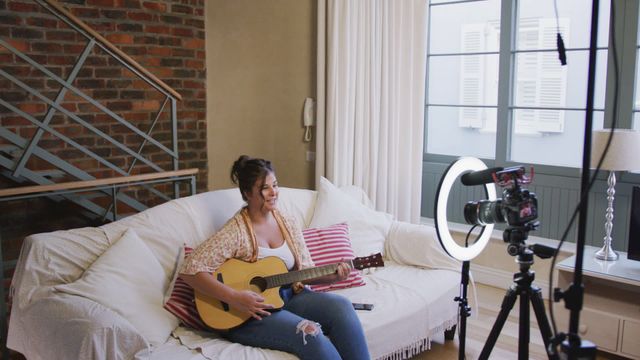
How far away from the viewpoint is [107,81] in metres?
3.78

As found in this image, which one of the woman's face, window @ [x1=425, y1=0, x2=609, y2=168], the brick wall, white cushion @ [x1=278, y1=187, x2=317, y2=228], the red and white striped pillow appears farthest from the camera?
window @ [x1=425, y1=0, x2=609, y2=168]

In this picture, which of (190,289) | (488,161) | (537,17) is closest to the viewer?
(190,289)

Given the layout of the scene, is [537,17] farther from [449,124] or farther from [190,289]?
[190,289]

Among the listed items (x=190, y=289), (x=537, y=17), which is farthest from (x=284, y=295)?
(x=537, y=17)

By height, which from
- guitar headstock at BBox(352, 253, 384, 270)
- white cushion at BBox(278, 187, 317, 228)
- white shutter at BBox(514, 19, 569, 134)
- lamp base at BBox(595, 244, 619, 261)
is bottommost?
lamp base at BBox(595, 244, 619, 261)

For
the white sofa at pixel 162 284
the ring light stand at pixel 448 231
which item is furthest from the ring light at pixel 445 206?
the white sofa at pixel 162 284

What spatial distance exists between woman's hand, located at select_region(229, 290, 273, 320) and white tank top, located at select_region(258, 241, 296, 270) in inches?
8.0

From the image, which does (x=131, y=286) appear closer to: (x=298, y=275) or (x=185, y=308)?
(x=185, y=308)

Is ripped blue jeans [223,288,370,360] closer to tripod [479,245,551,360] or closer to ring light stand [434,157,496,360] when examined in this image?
ring light stand [434,157,496,360]

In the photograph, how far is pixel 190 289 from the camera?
7.92 ft

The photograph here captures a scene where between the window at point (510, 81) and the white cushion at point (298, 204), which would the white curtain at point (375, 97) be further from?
the white cushion at point (298, 204)

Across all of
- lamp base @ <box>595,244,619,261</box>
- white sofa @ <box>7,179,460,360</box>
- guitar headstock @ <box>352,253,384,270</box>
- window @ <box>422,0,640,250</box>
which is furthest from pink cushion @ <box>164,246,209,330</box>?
window @ <box>422,0,640,250</box>

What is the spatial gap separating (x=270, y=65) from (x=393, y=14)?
1.05m

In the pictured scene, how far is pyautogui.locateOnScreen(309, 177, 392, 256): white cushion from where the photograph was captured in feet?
10.4
